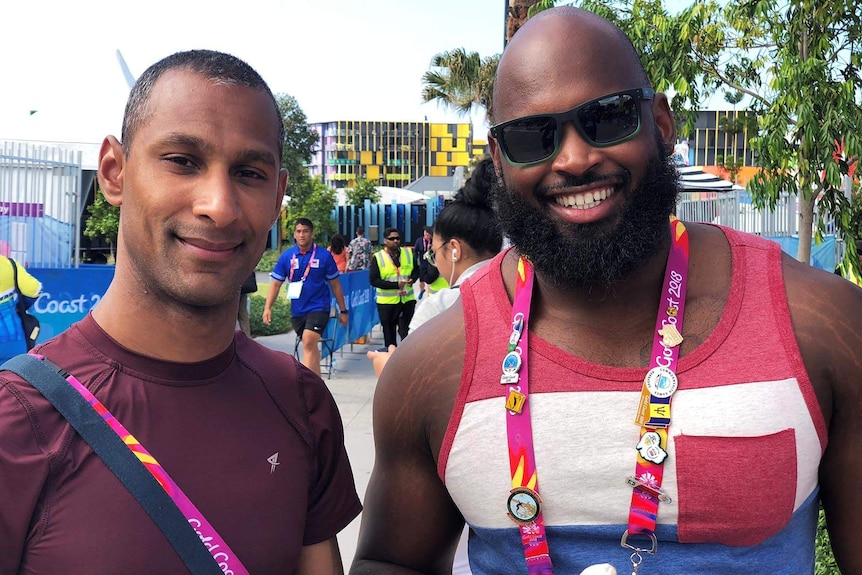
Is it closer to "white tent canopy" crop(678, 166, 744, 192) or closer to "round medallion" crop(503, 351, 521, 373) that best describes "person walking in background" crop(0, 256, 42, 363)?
"round medallion" crop(503, 351, 521, 373)

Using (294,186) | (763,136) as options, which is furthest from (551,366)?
(294,186)

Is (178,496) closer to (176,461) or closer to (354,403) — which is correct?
(176,461)

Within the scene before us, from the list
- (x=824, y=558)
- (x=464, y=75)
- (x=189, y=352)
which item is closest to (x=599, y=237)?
(x=189, y=352)

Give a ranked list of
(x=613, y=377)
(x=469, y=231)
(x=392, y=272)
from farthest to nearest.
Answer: (x=392, y=272)
(x=469, y=231)
(x=613, y=377)

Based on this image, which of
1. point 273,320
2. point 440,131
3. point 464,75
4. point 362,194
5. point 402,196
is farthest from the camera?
point 440,131

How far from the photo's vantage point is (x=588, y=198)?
6.02 ft

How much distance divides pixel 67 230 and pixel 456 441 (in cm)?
942

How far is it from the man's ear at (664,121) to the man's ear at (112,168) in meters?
1.18

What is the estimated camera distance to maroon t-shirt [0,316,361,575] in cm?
137

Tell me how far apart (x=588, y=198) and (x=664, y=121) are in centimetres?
31

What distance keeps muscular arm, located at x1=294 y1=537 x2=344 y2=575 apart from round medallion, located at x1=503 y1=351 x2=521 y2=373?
54 centimetres

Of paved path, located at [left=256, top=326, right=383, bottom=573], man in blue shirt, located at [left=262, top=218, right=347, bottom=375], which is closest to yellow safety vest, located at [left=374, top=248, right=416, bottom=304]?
paved path, located at [left=256, top=326, right=383, bottom=573]

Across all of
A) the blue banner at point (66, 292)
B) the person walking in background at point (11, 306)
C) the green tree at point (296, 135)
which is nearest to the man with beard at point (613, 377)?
the person walking in background at point (11, 306)

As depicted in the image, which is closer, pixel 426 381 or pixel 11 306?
pixel 426 381
